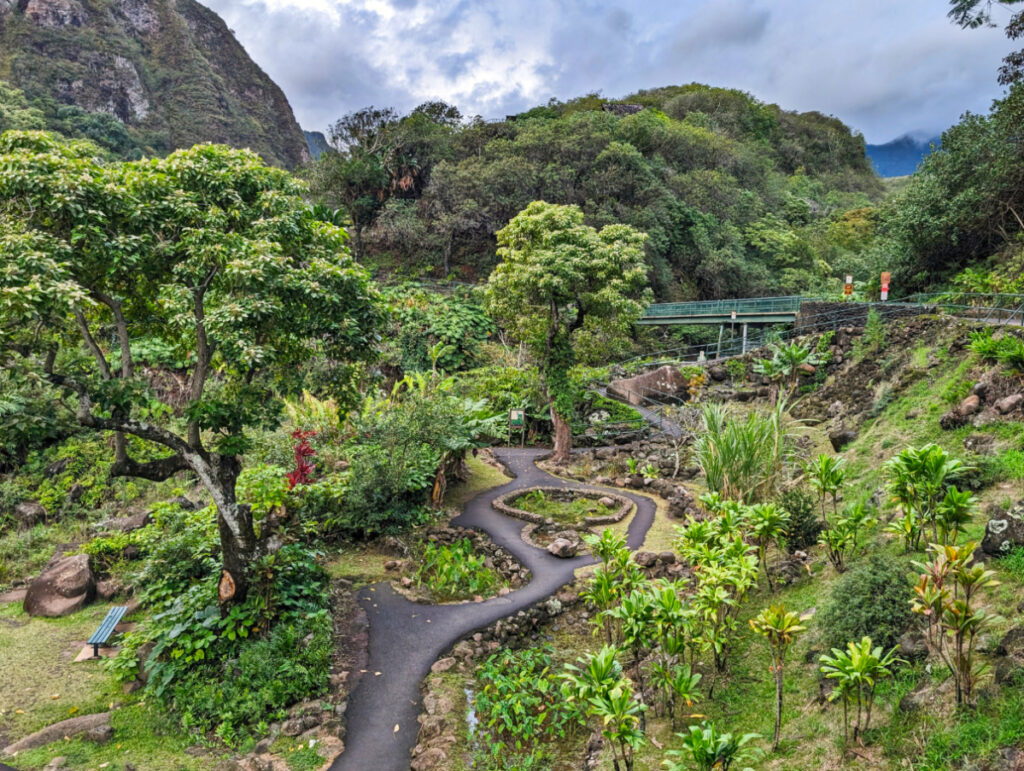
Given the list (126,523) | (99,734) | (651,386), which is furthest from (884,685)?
(651,386)

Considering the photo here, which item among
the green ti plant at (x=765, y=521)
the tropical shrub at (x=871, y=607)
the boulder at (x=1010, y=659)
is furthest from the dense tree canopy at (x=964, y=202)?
the boulder at (x=1010, y=659)

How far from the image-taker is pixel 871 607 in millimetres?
4824

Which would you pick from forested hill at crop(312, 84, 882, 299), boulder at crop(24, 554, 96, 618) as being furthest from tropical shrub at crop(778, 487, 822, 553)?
forested hill at crop(312, 84, 882, 299)

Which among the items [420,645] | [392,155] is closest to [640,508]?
[420,645]

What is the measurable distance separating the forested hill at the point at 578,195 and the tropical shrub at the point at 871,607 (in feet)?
87.8

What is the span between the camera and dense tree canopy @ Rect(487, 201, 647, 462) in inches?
565

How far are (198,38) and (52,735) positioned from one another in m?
87.8

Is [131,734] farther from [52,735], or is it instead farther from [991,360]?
[991,360]

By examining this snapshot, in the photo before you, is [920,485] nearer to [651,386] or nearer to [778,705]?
[778,705]

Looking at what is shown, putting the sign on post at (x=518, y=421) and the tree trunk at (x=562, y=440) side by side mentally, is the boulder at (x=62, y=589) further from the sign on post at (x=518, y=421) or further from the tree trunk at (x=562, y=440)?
the sign on post at (x=518, y=421)

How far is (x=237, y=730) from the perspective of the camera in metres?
5.80

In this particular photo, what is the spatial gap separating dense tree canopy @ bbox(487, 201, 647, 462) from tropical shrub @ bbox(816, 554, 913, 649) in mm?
10035

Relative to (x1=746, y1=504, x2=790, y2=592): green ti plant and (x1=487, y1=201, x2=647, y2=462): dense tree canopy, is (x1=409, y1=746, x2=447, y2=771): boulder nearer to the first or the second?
(x1=746, y1=504, x2=790, y2=592): green ti plant

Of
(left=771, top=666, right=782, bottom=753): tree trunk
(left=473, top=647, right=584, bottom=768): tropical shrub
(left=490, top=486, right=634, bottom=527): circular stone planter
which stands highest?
(left=771, top=666, right=782, bottom=753): tree trunk
